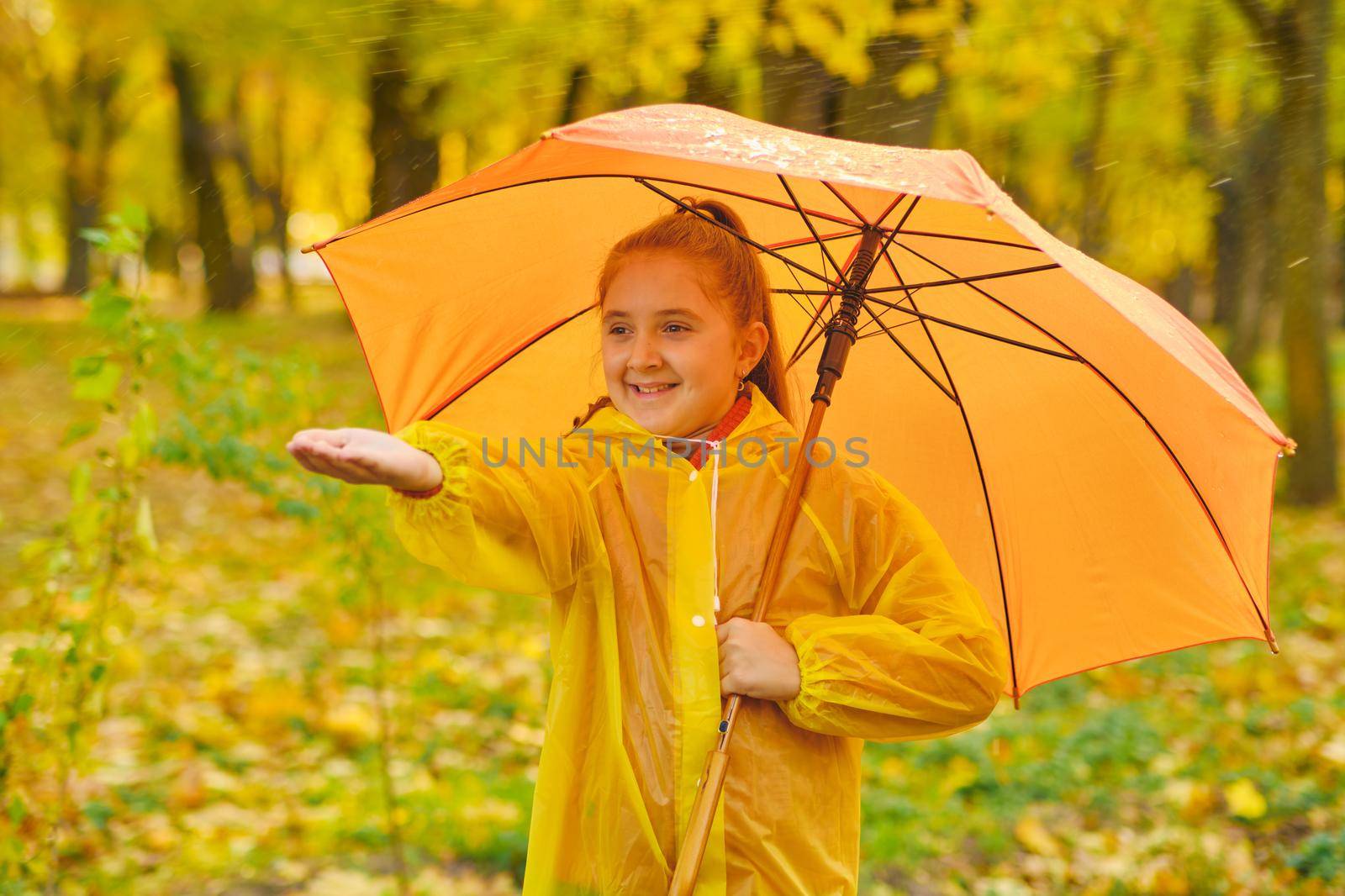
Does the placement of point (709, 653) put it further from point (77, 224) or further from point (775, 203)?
point (77, 224)

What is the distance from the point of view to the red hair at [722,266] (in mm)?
1956

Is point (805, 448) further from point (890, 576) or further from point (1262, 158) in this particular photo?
point (1262, 158)

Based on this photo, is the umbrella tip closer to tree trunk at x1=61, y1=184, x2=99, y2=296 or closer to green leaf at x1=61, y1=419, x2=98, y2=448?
green leaf at x1=61, y1=419, x2=98, y2=448

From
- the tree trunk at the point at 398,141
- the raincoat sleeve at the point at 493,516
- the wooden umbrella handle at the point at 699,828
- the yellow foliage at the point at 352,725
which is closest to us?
the raincoat sleeve at the point at 493,516

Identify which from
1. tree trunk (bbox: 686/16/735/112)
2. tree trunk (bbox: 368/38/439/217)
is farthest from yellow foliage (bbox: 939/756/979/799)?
tree trunk (bbox: 368/38/439/217)

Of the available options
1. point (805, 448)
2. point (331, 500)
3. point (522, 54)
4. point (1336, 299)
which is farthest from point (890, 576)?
point (1336, 299)

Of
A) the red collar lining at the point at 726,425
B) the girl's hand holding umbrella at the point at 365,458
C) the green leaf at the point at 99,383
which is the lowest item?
the green leaf at the point at 99,383

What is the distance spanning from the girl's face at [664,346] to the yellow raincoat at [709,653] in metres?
0.06

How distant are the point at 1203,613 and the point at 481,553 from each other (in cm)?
156

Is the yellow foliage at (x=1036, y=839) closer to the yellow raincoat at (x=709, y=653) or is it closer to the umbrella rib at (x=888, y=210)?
the yellow raincoat at (x=709, y=653)

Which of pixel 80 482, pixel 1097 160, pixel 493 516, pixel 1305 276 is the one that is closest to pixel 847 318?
pixel 493 516

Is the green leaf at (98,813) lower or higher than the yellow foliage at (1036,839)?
higher

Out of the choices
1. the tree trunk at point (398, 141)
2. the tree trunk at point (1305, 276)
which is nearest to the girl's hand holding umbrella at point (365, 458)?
the tree trunk at point (1305, 276)

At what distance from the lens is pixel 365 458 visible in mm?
1440
